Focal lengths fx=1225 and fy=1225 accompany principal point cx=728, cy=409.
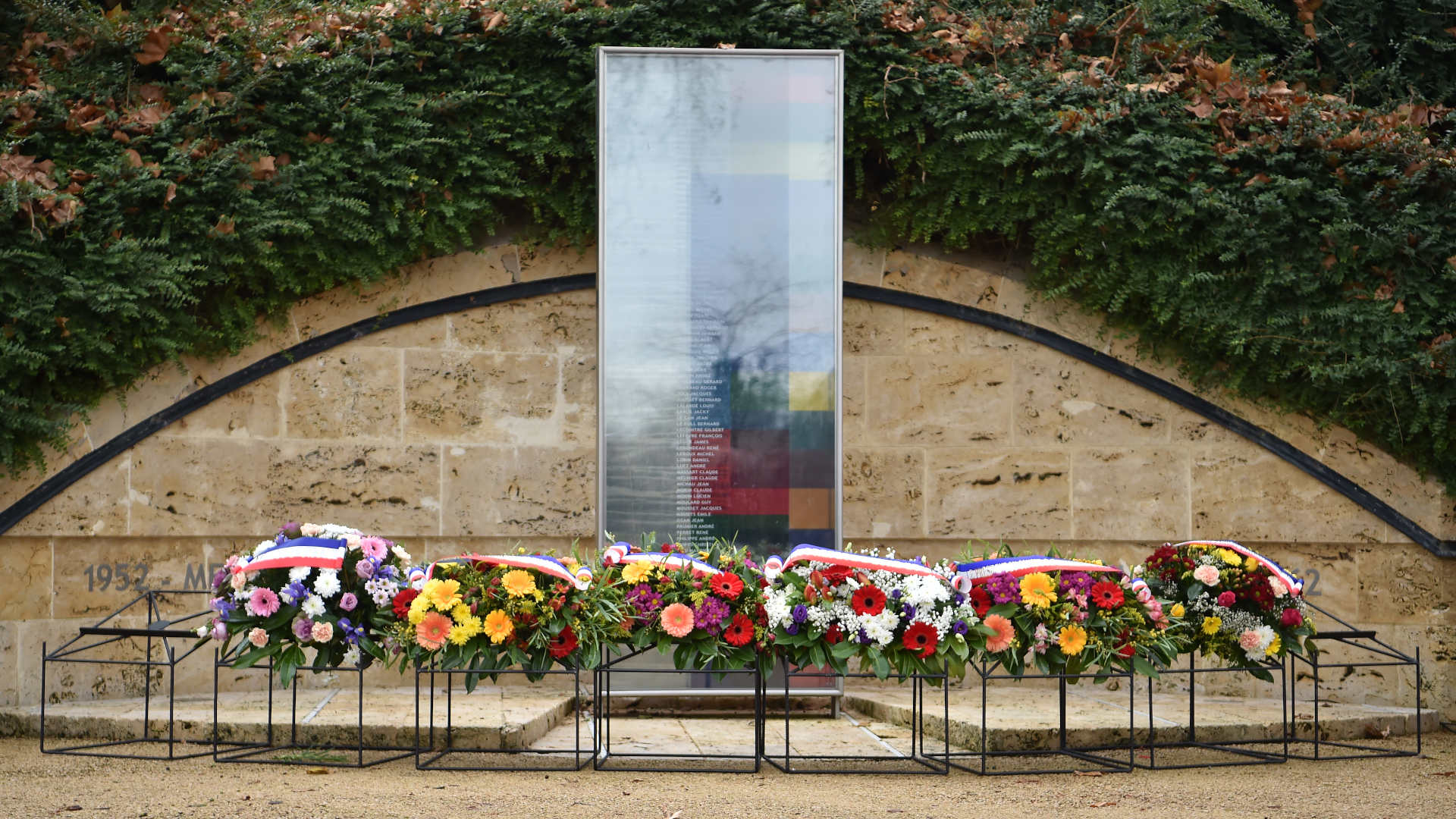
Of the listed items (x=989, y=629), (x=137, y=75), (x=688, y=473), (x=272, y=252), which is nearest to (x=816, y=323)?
(x=688, y=473)

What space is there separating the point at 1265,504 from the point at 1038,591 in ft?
10.8

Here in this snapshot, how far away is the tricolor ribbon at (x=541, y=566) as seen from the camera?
4.78 meters

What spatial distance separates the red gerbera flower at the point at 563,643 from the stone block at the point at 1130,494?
151 inches

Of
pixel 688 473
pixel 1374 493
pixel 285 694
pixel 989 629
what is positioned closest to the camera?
pixel 989 629

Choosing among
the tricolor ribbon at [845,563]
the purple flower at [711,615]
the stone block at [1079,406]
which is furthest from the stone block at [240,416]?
the stone block at [1079,406]

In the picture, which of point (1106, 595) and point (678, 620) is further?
point (1106, 595)

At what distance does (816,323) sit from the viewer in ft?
21.2

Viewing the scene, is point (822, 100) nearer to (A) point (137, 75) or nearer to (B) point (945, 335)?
(B) point (945, 335)

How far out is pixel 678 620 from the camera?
4727mm

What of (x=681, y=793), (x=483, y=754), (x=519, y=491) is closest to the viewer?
(x=681, y=793)

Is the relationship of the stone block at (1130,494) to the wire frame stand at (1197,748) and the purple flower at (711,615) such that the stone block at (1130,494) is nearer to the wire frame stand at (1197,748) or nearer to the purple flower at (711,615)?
the wire frame stand at (1197,748)

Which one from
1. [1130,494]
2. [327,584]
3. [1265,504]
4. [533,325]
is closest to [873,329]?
[1130,494]

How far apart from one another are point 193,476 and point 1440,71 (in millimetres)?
8045

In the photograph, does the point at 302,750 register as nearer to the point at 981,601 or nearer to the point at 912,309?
the point at 981,601
